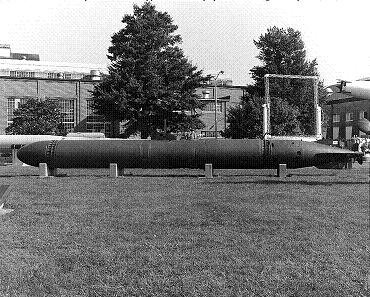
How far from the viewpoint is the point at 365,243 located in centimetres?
643

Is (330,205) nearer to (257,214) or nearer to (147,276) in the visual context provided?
(257,214)

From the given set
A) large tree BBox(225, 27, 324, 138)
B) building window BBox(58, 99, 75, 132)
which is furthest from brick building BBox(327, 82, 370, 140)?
building window BBox(58, 99, 75, 132)

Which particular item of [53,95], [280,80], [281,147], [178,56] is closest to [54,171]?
[281,147]

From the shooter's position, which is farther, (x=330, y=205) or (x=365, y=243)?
(x=330, y=205)

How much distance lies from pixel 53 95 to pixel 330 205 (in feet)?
125

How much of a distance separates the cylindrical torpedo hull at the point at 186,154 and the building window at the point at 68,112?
2611cm

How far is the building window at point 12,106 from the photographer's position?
1585 inches

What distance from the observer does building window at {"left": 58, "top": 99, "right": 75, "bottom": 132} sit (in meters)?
42.5

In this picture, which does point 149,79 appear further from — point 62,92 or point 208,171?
point 62,92

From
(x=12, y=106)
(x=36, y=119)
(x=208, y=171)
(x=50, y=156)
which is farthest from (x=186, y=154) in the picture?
(x=12, y=106)

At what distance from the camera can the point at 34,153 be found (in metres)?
17.2

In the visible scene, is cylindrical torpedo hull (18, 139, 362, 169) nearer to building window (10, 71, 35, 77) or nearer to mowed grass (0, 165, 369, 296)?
mowed grass (0, 165, 369, 296)

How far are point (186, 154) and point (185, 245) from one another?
1039 centimetres

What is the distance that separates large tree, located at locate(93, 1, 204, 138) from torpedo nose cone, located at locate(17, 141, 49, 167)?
18.9 feet
